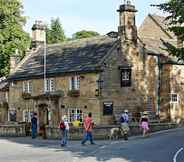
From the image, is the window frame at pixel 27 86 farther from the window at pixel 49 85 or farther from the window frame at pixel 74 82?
the window frame at pixel 74 82

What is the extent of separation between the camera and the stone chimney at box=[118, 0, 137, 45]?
43.9 metres

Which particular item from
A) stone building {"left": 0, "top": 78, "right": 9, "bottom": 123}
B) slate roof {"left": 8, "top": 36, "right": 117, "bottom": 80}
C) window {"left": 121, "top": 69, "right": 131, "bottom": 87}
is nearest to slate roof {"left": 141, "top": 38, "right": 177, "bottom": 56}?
window {"left": 121, "top": 69, "right": 131, "bottom": 87}

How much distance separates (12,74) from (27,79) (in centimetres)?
355

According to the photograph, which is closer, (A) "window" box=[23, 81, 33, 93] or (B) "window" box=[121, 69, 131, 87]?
(B) "window" box=[121, 69, 131, 87]

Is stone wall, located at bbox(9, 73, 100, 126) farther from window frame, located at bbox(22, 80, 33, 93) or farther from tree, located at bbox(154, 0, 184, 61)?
tree, located at bbox(154, 0, 184, 61)

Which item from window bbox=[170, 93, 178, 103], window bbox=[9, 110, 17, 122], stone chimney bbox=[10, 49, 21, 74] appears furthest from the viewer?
stone chimney bbox=[10, 49, 21, 74]

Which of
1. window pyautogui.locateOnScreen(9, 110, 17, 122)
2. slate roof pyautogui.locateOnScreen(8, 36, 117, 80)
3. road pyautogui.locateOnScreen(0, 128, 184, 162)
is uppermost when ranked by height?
slate roof pyautogui.locateOnScreen(8, 36, 117, 80)

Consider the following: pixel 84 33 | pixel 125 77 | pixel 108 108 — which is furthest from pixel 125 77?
pixel 84 33

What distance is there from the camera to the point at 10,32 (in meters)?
55.8

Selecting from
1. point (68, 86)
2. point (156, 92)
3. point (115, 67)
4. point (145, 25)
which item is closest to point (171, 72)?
point (156, 92)

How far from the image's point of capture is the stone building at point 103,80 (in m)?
42.5

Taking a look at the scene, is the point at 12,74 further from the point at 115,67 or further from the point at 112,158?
the point at 112,158

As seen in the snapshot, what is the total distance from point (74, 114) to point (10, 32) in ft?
53.5

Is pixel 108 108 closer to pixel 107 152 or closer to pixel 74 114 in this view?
pixel 74 114
